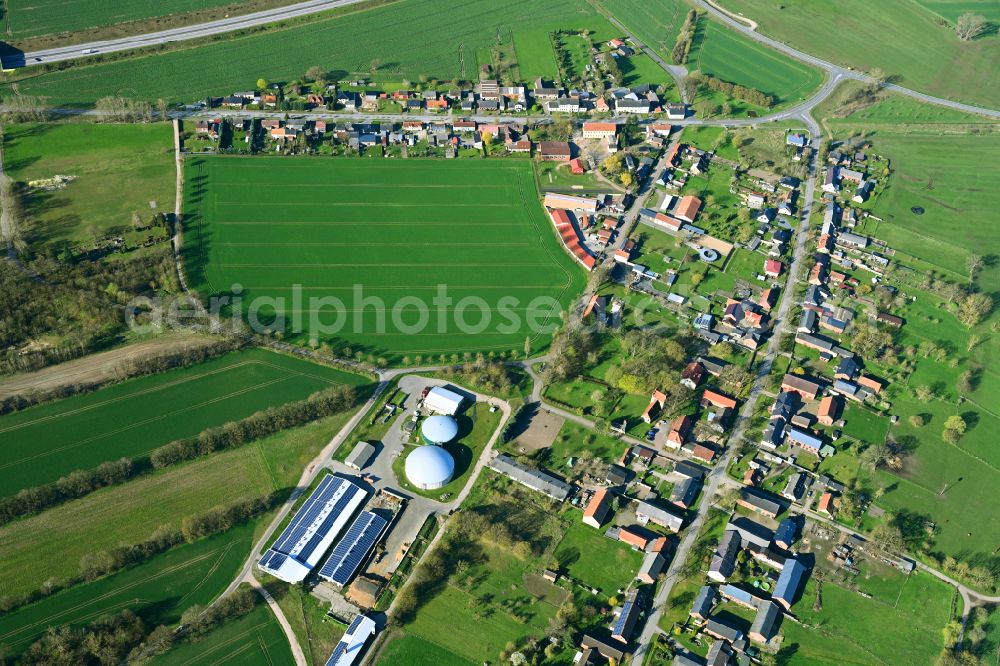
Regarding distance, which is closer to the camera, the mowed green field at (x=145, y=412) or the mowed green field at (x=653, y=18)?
the mowed green field at (x=145, y=412)

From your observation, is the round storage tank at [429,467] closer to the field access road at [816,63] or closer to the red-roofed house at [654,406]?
the red-roofed house at [654,406]

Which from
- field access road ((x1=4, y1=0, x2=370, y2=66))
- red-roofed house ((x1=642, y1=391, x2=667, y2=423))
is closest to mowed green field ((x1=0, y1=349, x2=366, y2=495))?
red-roofed house ((x1=642, y1=391, x2=667, y2=423))

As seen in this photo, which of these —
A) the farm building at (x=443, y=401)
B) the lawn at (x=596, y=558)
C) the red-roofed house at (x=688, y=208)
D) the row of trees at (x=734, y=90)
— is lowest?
the lawn at (x=596, y=558)

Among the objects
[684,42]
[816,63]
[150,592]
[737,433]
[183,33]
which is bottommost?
[150,592]

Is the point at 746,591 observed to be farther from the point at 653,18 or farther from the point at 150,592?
the point at 653,18

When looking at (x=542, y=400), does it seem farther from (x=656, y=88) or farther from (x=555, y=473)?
(x=656, y=88)

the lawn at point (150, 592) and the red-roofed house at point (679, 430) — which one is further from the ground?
the red-roofed house at point (679, 430)

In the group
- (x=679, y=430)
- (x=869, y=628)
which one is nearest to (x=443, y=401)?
(x=679, y=430)

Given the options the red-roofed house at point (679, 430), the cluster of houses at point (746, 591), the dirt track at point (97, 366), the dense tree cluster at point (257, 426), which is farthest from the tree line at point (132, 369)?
the cluster of houses at point (746, 591)

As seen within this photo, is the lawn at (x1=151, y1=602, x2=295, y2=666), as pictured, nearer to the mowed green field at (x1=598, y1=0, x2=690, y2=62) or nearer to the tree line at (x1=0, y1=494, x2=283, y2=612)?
the tree line at (x1=0, y1=494, x2=283, y2=612)
